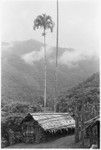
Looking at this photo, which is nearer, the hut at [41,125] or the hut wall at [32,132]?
the hut at [41,125]

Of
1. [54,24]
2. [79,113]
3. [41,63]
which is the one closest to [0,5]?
[79,113]

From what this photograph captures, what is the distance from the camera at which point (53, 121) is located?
33.7 meters

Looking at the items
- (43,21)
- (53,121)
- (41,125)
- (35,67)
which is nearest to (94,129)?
(41,125)

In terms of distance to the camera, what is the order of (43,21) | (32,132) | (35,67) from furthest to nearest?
(35,67)
(43,21)
(32,132)

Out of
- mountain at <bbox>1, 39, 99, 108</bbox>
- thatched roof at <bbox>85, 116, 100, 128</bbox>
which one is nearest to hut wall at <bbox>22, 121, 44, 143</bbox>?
thatched roof at <bbox>85, 116, 100, 128</bbox>

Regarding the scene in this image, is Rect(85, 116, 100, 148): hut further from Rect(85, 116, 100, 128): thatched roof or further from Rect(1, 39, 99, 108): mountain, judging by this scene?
Rect(1, 39, 99, 108): mountain

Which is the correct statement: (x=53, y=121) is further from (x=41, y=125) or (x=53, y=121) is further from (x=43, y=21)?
(x=43, y=21)

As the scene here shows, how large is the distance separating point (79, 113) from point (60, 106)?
25166mm

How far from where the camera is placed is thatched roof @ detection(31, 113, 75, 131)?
32875 millimetres

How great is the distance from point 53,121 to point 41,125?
5.06 ft

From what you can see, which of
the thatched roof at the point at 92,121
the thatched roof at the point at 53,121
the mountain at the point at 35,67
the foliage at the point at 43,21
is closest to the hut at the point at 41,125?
the thatched roof at the point at 53,121

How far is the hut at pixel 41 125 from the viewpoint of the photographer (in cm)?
3302

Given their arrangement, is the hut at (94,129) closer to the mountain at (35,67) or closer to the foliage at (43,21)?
the foliage at (43,21)

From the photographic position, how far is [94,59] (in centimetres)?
15438
